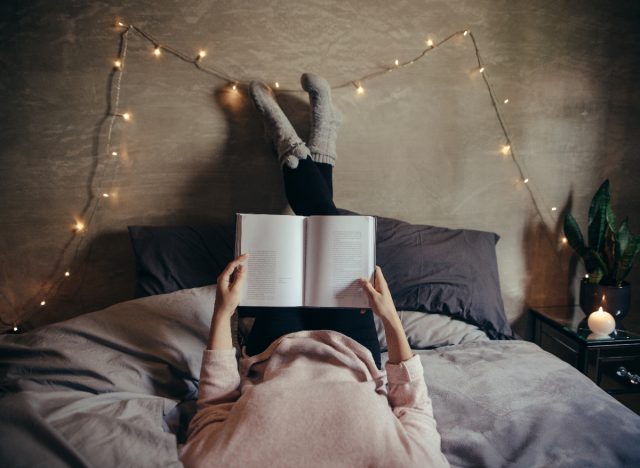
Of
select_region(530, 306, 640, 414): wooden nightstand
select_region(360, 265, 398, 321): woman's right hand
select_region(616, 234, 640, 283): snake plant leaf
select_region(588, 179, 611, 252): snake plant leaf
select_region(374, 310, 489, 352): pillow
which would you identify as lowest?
select_region(530, 306, 640, 414): wooden nightstand

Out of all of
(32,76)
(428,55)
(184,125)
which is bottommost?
(184,125)

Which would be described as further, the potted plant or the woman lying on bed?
the potted plant

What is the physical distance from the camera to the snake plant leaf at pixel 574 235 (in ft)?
5.79

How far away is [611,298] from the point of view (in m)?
1.68

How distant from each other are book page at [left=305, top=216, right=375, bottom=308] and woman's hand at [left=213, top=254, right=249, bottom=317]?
0.59 ft

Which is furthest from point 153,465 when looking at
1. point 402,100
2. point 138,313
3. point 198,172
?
A: point 402,100

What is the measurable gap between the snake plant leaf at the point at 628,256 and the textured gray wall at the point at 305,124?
0.98ft

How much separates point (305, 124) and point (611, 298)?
5.00 feet

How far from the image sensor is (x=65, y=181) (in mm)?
1700

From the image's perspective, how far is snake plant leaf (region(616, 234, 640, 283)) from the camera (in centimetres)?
163

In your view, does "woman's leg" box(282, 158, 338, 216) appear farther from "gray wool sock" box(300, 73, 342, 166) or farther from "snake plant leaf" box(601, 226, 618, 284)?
"snake plant leaf" box(601, 226, 618, 284)

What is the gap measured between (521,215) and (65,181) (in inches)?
83.1

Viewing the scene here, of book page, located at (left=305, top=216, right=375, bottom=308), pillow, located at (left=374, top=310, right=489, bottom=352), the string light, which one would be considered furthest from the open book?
the string light

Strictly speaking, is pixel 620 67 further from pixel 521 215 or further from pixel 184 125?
pixel 184 125
